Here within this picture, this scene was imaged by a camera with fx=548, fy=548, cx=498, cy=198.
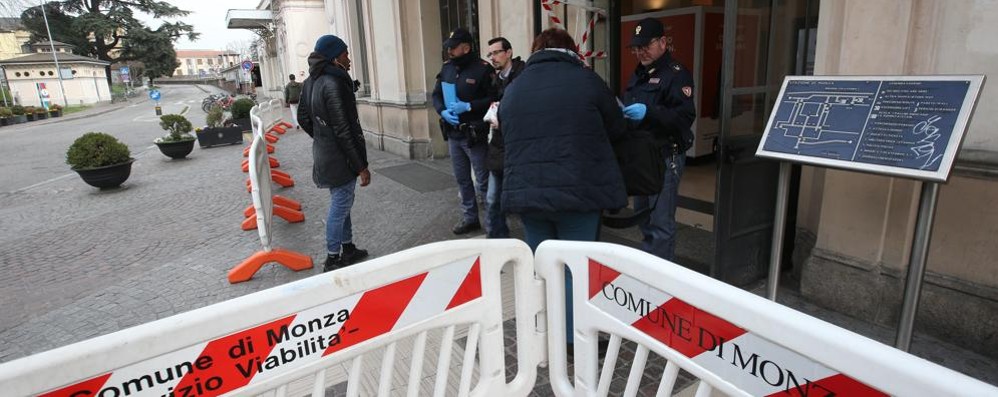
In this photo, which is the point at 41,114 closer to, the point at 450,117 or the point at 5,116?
the point at 5,116

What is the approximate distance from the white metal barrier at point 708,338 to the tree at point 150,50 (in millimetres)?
68958

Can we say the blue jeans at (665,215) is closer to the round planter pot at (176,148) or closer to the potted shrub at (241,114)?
the round planter pot at (176,148)

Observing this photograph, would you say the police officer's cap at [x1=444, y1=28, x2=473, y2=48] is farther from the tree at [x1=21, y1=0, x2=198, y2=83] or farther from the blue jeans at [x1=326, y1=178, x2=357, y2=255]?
the tree at [x1=21, y1=0, x2=198, y2=83]

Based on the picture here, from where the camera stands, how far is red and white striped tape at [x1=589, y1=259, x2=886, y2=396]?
3.92 feet

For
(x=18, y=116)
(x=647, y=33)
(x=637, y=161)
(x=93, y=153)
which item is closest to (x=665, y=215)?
(x=637, y=161)

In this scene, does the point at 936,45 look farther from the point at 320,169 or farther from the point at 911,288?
the point at 320,169

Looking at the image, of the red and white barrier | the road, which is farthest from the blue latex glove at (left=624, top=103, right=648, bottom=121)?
the road

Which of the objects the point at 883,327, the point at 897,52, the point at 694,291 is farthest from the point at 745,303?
the point at 883,327

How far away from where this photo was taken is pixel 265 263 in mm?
4578

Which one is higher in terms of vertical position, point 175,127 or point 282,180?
point 175,127

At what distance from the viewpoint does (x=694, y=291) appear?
1417 mm

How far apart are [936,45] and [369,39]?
30.6 ft

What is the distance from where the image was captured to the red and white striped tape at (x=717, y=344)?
3.92 feet

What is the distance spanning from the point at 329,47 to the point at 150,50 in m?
67.0
